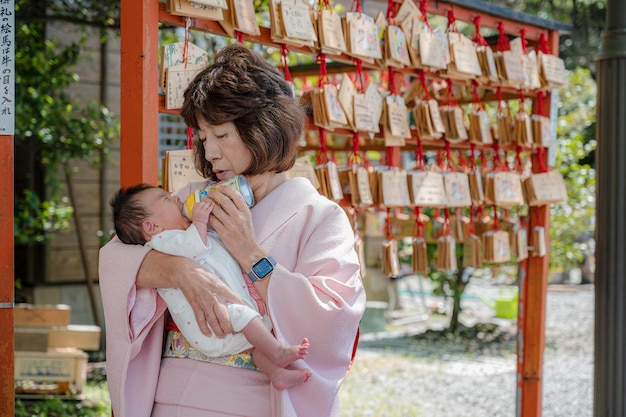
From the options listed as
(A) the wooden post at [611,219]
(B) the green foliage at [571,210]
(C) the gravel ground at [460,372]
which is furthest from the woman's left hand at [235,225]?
(B) the green foliage at [571,210]

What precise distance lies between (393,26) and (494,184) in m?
1.01

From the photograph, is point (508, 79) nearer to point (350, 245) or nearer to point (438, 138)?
point (438, 138)

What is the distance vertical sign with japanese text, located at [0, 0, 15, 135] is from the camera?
2.20 meters

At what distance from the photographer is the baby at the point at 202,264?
1.75m

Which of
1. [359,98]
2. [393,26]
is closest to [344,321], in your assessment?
[359,98]

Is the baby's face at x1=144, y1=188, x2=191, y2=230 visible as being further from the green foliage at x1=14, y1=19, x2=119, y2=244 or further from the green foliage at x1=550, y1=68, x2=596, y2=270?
the green foliage at x1=550, y1=68, x2=596, y2=270

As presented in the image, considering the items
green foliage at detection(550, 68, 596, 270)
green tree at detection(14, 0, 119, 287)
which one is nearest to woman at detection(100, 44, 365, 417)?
green tree at detection(14, 0, 119, 287)

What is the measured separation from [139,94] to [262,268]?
78cm

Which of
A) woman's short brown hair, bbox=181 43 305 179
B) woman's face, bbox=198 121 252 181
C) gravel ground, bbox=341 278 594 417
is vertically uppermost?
woman's short brown hair, bbox=181 43 305 179

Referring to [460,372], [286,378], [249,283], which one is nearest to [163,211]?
[249,283]

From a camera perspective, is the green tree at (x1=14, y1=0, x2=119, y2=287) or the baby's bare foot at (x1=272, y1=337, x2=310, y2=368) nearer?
the baby's bare foot at (x1=272, y1=337, x2=310, y2=368)

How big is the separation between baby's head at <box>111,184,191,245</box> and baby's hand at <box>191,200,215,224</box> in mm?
46

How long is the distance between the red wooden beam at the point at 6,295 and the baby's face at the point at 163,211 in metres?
0.60

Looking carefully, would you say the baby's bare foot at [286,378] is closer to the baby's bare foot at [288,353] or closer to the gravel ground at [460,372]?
the baby's bare foot at [288,353]
